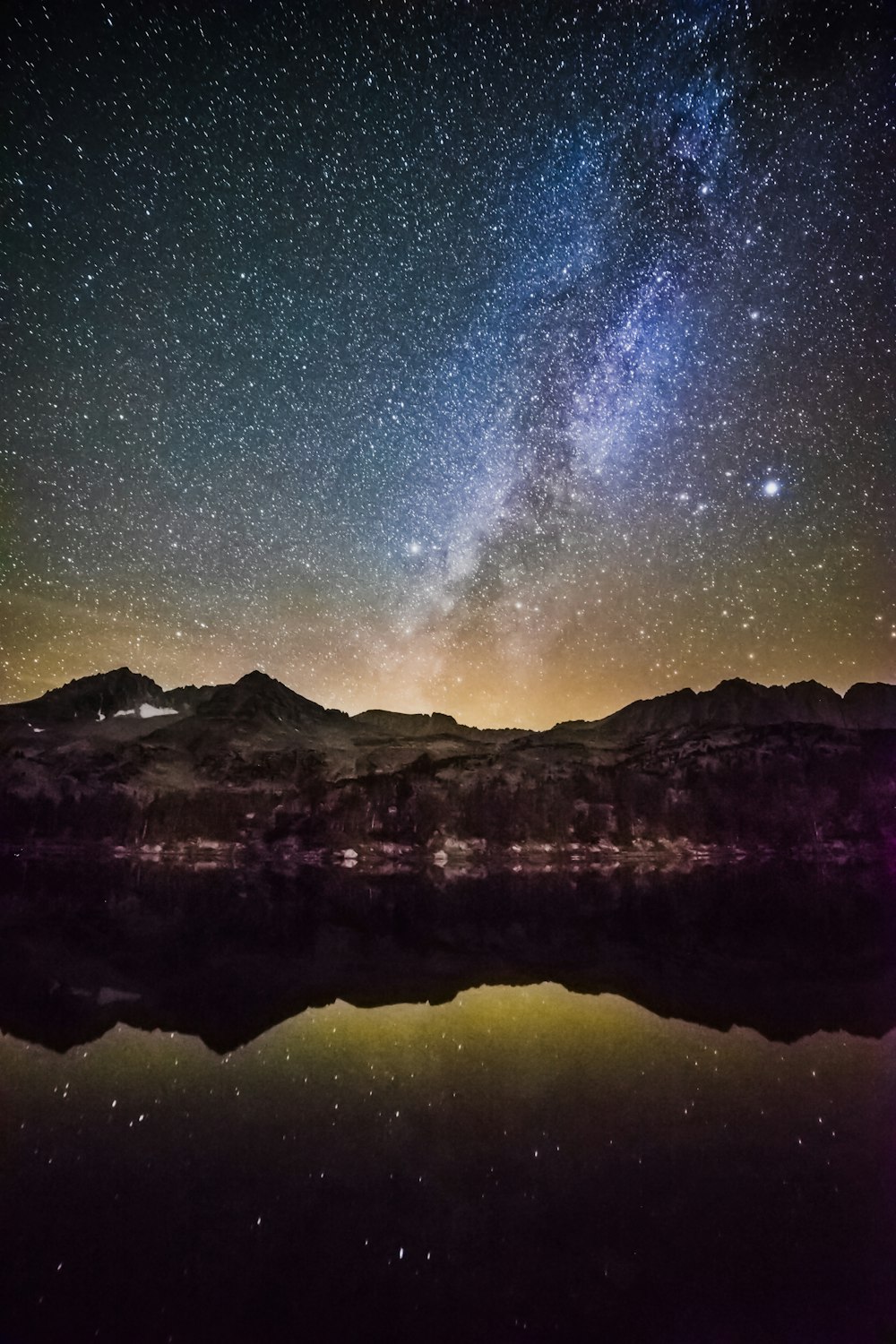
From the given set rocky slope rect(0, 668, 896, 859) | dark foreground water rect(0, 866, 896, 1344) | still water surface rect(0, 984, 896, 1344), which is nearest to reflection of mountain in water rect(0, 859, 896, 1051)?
dark foreground water rect(0, 866, 896, 1344)

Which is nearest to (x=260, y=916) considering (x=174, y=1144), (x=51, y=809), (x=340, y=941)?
(x=340, y=941)

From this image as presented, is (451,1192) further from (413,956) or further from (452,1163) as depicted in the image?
(413,956)

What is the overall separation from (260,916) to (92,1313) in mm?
34156

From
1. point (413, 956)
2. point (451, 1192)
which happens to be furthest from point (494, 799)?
point (451, 1192)

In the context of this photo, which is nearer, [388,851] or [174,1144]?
[174,1144]

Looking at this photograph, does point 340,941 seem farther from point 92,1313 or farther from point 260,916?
point 92,1313

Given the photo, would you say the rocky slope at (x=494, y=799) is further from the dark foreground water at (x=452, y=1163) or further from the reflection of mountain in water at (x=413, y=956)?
the dark foreground water at (x=452, y=1163)

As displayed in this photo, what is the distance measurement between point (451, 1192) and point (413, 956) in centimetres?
1786

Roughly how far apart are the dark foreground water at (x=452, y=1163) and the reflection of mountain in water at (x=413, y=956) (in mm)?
269

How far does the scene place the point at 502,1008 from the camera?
19078 mm

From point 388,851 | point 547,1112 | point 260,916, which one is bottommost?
point 388,851

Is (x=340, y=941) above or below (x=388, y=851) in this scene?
above

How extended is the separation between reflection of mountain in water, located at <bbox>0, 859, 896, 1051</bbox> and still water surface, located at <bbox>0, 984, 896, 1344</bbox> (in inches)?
114

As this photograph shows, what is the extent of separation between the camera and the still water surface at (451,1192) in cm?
692
